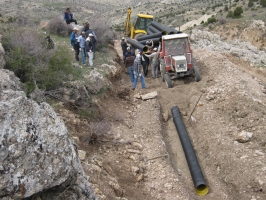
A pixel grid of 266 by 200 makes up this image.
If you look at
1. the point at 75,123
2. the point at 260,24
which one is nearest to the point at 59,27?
the point at 75,123

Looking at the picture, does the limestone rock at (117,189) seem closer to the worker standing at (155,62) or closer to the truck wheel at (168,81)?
the truck wheel at (168,81)

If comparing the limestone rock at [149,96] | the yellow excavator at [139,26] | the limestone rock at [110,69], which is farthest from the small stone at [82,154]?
the yellow excavator at [139,26]

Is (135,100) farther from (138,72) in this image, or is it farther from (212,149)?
(212,149)

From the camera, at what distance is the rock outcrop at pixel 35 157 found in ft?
9.60

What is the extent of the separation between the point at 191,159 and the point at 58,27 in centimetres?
1146

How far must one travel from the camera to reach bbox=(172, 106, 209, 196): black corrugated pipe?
22.2 ft

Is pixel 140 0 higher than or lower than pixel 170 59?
lower

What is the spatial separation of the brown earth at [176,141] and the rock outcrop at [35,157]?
1.73 m

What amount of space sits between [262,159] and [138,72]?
6157 mm

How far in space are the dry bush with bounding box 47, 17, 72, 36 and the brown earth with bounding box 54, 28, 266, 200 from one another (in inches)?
240

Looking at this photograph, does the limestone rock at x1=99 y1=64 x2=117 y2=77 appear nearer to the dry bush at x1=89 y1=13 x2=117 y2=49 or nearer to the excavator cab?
the dry bush at x1=89 y1=13 x2=117 y2=49

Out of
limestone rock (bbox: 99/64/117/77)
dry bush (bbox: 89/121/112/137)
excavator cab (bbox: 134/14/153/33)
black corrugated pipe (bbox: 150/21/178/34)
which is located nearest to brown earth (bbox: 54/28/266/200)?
dry bush (bbox: 89/121/112/137)

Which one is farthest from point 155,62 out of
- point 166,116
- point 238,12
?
point 238,12

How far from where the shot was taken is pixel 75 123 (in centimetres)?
762
